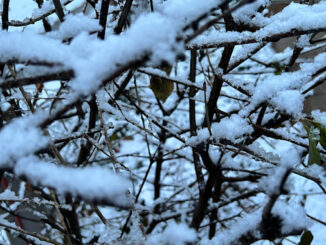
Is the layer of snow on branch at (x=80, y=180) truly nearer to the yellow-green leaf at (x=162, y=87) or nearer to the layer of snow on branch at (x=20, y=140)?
the layer of snow on branch at (x=20, y=140)

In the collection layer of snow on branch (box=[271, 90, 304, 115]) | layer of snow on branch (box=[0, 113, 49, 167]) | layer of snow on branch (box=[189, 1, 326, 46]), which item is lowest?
layer of snow on branch (box=[0, 113, 49, 167])

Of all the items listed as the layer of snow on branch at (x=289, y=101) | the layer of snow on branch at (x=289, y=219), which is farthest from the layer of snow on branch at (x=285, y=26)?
the layer of snow on branch at (x=289, y=219)

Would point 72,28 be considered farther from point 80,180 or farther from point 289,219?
point 289,219

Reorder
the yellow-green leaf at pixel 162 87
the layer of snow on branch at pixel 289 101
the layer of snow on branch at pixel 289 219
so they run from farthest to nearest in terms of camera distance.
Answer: the yellow-green leaf at pixel 162 87, the layer of snow on branch at pixel 289 101, the layer of snow on branch at pixel 289 219

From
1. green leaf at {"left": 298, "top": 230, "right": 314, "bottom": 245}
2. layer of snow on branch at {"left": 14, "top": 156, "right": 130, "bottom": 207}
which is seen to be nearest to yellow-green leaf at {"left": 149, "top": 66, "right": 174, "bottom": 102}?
green leaf at {"left": 298, "top": 230, "right": 314, "bottom": 245}

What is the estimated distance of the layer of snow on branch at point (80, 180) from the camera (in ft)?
1.05

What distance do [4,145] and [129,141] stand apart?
2869 mm

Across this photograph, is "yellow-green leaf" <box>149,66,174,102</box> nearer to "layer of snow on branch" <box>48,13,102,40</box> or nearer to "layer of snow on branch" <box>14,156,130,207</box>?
"layer of snow on branch" <box>48,13,102,40</box>

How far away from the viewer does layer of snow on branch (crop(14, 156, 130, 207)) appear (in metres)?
0.32

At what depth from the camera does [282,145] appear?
3023 mm

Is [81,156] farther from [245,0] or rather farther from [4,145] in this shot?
[245,0]

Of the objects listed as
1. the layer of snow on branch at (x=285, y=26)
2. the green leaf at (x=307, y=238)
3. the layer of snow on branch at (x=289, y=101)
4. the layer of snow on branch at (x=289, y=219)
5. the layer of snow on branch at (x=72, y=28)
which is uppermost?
the layer of snow on branch at (x=72, y=28)

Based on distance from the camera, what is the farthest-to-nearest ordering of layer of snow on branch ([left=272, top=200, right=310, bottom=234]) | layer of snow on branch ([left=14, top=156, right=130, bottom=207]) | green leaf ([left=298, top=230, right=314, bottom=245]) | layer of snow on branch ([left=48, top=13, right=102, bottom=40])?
green leaf ([left=298, top=230, right=314, bottom=245]), layer of snow on branch ([left=48, top=13, right=102, bottom=40]), layer of snow on branch ([left=272, top=200, right=310, bottom=234]), layer of snow on branch ([left=14, top=156, right=130, bottom=207])

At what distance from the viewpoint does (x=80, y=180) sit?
336 millimetres
